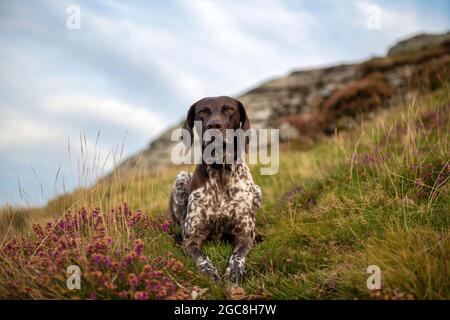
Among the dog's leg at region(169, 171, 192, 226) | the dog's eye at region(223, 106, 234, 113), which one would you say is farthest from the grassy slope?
the dog's eye at region(223, 106, 234, 113)

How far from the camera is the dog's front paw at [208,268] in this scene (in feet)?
13.5

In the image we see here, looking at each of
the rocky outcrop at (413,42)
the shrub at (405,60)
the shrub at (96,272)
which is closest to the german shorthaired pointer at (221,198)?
the shrub at (96,272)

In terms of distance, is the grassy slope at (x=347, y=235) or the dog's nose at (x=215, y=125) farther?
the dog's nose at (x=215, y=125)

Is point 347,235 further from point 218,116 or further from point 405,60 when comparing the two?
point 405,60

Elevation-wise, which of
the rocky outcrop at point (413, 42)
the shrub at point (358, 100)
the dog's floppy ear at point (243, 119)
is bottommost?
the dog's floppy ear at point (243, 119)

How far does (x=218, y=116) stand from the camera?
4809mm

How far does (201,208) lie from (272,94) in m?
18.6

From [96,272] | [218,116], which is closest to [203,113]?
[218,116]

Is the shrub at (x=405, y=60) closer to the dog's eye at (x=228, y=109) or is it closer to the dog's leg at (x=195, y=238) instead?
the dog's eye at (x=228, y=109)

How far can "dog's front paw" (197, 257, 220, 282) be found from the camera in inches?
162

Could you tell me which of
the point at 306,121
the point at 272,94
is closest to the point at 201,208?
the point at 306,121

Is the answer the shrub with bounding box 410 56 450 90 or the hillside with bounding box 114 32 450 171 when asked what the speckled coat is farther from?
the shrub with bounding box 410 56 450 90

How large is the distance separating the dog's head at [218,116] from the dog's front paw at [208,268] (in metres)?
1.28

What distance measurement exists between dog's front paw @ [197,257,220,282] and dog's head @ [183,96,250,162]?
4.19 feet
